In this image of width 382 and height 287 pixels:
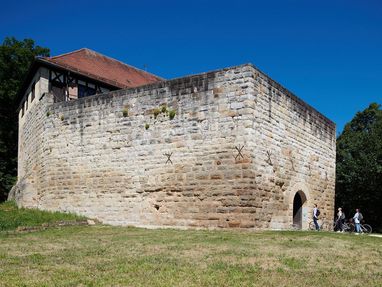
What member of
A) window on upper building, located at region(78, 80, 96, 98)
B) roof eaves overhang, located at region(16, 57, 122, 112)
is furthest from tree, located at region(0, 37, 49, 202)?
window on upper building, located at region(78, 80, 96, 98)

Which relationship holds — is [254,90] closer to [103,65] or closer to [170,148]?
[170,148]

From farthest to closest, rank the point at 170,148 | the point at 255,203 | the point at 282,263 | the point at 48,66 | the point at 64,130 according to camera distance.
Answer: the point at 48,66, the point at 64,130, the point at 170,148, the point at 255,203, the point at 282,263

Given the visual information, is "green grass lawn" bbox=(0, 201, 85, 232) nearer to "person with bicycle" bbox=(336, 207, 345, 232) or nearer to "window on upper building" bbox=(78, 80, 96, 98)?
"window on upper building" bbox=(78, 80, 96, 98)

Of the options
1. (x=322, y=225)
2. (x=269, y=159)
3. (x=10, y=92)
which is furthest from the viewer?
(x=10, y=92)

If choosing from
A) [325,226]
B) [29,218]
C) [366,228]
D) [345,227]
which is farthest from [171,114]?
[366,228]

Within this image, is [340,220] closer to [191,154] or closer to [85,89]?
[191,154]

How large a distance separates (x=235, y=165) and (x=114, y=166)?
4.30m

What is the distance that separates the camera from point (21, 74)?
27.2 m

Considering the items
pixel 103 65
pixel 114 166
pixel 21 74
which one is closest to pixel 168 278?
pixel 114 166

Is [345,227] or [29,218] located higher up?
[29,218]

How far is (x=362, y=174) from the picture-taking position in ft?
77.3

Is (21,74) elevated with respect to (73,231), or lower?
elevated

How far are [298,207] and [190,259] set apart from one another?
331 inches

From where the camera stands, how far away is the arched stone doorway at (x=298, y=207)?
14.5 metres
